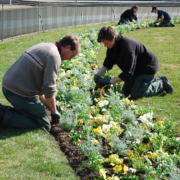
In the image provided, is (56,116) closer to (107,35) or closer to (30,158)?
(30,158)

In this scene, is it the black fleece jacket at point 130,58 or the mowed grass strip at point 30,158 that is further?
the black fleece jacket at point 130,58

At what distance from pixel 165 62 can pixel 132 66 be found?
4280 millimetres

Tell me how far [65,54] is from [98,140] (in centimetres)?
122

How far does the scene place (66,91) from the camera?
618 centimetres

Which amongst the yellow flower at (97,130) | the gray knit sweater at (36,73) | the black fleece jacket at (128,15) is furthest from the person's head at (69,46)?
the black fleece jacket at (128,15)

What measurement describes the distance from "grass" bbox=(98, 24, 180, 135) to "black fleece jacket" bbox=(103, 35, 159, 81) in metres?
0.61

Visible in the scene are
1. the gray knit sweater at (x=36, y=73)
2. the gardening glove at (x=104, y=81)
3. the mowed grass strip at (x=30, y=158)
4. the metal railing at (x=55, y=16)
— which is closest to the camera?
the mowed grass strip at (x=30, y=158)

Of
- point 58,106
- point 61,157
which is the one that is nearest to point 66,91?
point 58,106

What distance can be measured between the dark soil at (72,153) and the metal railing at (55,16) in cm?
840

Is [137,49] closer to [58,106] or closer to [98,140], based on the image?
[58,106]

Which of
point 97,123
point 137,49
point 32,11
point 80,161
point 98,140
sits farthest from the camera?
point 32,11

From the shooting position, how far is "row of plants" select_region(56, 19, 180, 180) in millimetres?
3975

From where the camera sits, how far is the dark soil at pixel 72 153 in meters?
3.91

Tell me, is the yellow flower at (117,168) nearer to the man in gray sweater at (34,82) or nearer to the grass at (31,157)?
the grass at (31,157)
